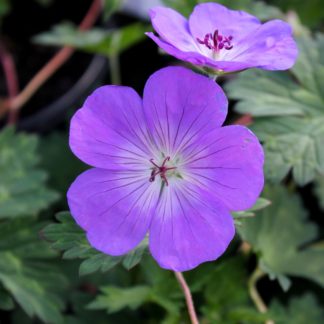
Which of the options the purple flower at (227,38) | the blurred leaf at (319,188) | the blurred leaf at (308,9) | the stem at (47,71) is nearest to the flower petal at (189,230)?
the purple flower at (227,38)

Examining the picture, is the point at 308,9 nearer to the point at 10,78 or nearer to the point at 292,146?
the point at 292,146

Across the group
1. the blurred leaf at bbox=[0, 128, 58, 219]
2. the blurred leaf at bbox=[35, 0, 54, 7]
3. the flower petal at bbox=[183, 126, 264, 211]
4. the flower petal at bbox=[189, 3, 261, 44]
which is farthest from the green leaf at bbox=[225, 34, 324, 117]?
the blurred leaf at bbox=[35, 0, 54, 7]

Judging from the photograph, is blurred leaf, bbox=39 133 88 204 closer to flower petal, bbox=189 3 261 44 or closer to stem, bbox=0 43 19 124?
stem, bbox=0 43 19 124

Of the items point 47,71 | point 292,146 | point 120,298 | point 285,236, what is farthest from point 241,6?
point 120,298

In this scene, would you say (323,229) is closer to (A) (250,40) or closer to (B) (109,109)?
(A) (250,40)

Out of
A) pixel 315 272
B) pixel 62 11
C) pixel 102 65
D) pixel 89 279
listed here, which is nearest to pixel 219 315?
pixel 315 272

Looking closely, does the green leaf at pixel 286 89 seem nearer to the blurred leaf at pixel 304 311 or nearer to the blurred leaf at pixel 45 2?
the blurred leaf at pixel 304 311
